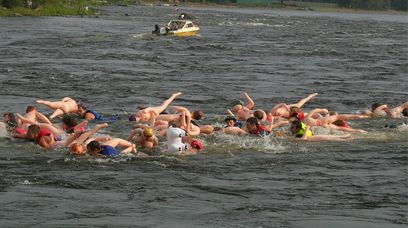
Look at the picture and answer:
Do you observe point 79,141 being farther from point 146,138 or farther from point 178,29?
point 178,29

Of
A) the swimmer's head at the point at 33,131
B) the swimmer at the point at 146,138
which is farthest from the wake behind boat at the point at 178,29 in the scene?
the swimmer's head at the point at 33,131

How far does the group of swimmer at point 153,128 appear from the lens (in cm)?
1972

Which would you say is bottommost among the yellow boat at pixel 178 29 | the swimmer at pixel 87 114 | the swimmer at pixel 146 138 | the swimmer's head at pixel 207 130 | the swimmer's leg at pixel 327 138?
the yellow boat at pixel 178 29

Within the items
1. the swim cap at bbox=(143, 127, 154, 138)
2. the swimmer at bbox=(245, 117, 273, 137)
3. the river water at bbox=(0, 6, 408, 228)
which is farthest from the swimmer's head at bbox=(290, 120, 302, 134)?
the swim cap at bbox=(143, 127, 154, 138)

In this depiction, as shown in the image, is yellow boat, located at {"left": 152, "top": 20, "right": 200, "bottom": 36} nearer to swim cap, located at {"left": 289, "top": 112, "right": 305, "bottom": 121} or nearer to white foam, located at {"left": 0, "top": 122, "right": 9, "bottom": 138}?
swim cap, located at {"left": 289, "top": 112, "right": 305, "bottom": 121}

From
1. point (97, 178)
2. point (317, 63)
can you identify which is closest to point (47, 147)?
point (97, 178)

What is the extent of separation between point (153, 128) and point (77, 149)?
10.6 feet

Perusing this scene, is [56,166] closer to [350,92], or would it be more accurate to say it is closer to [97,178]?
[97,178]

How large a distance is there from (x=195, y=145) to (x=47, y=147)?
3.76 meters

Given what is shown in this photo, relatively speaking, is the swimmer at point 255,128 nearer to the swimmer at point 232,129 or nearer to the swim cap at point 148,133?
the swimmer at point 232,129

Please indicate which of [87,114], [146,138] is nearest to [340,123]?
[146,138]

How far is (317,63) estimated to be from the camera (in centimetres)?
5059

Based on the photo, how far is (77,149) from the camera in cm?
1919

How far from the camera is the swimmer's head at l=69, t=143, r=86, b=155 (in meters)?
19.2
